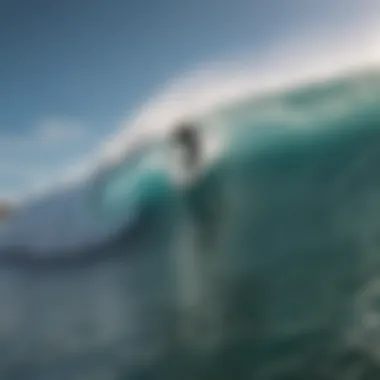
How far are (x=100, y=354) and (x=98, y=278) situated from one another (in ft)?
0.65

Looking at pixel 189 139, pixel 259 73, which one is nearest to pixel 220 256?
pixel 189 139

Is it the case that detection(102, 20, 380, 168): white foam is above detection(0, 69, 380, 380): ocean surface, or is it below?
above

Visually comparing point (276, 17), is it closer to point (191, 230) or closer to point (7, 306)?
point (191, 230)

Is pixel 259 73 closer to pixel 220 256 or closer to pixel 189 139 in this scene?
pixel 189 139

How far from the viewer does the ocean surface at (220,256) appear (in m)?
1.69

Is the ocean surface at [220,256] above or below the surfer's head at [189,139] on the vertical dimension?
below

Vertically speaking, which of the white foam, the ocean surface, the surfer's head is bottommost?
the ocean surface

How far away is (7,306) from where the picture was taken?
5.66 feet

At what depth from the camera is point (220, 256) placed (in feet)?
5.66

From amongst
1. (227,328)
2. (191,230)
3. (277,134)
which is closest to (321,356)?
(227,328)

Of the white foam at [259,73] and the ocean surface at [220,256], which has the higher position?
the white foam at [259,73]

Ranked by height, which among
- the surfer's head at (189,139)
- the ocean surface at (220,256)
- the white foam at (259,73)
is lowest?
the ocean surface at (220,256)

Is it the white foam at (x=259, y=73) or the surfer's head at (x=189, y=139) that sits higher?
the white foam at (x=259, y=73)

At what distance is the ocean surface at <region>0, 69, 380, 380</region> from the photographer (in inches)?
66.5
